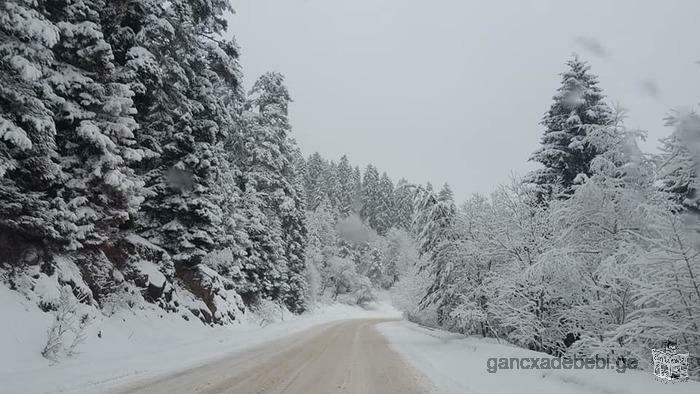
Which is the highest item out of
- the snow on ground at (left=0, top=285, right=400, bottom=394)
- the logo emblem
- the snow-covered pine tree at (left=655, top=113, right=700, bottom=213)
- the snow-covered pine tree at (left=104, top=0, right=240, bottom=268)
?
the snow-covered pine tree at (left=104, top=0, right=240, bottom=268)

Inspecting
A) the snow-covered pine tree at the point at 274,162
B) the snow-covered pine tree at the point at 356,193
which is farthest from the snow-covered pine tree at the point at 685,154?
the snow-covered pine tree at the point at 356,193

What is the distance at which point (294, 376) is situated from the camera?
9852 millimetres

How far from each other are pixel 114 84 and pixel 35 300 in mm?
5904

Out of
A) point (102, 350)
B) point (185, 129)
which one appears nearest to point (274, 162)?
point (185, 129)

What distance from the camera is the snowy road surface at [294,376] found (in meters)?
8.15

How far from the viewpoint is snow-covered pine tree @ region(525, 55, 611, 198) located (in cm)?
1958

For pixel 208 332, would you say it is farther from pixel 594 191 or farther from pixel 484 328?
pixel 594 191

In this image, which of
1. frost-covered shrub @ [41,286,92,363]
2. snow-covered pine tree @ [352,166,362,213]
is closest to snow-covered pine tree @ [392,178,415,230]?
snow-covered pine tree @ [352,166,362,213]

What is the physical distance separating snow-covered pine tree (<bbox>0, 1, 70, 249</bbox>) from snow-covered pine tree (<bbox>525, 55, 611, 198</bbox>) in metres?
A: 16.9

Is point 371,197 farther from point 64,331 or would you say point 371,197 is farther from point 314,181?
point 64,331

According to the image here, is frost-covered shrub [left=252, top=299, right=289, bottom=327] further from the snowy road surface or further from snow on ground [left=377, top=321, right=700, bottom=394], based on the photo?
snow on ground [left=377, top=321, right=700, bottom=394]

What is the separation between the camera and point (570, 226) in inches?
444

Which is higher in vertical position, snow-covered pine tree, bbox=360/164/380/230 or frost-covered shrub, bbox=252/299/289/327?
snow-covered pine tree, bbox=360/164/380/230

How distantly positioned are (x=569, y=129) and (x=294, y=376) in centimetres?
1596
